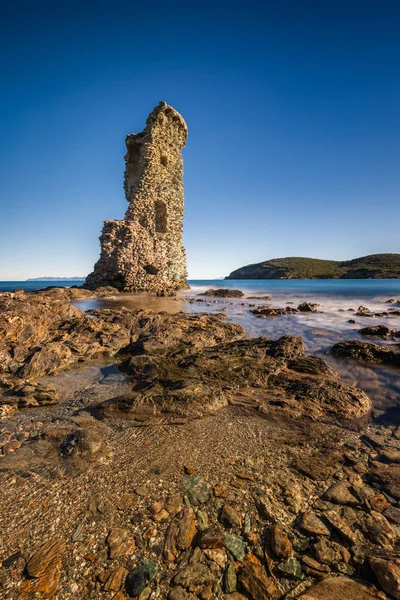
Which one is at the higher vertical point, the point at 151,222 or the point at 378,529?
the point at 151,222

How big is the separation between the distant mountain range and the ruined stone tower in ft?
285

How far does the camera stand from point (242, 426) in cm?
348

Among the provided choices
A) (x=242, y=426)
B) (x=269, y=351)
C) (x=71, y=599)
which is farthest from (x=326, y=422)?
(x=71, y=599)

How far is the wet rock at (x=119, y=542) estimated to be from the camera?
6.00 feet

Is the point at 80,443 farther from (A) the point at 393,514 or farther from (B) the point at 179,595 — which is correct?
(A) the point at 393,514

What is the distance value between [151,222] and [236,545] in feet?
85.6

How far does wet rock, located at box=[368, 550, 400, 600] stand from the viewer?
1.61 m

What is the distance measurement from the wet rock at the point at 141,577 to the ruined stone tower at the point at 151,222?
20941 millimetres

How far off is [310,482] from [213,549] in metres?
1.16

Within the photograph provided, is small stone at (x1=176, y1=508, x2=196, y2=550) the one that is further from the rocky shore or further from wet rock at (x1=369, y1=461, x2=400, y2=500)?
wet rock at (x1=369, y1=461, x2=400, y2=500)

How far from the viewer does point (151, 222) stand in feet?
84.4

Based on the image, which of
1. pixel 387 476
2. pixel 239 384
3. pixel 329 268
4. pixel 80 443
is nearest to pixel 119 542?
pixel 80 443

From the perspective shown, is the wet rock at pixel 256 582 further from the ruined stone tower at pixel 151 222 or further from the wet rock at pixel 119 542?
the ruined stone tower at pixel 151 222

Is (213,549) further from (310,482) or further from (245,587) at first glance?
(310,482)
